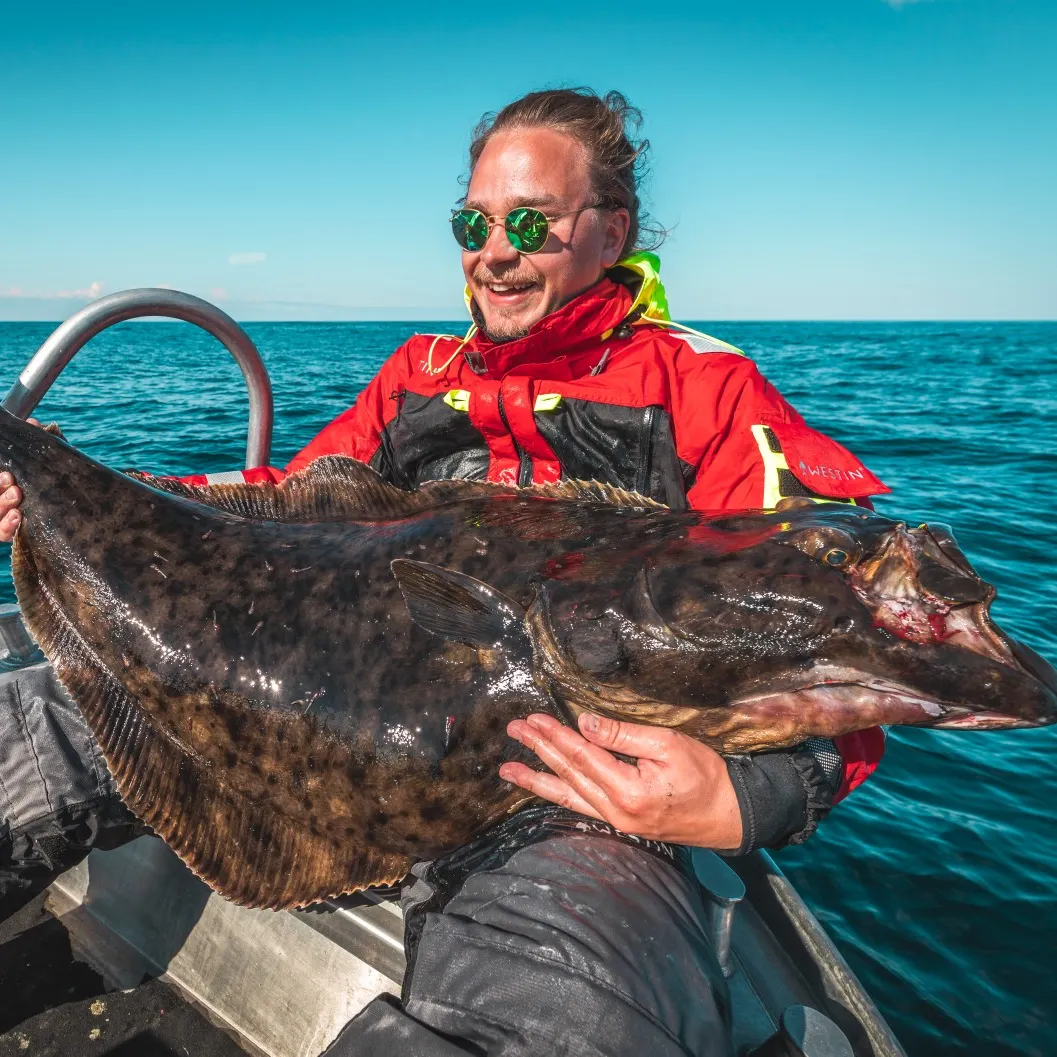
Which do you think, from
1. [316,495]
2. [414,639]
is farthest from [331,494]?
[414,639]

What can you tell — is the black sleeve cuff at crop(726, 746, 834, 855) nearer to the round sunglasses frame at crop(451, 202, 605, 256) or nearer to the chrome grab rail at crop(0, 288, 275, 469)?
the round sunglasses frame at crop(451, 202, 605, 256)

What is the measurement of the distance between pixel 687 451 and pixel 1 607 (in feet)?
9.97

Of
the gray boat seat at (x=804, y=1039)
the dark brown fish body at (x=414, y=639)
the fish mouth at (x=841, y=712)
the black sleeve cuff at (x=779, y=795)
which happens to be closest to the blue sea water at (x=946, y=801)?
the gray boat seat at (x=804, y=1039)

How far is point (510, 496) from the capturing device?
7.92 ft

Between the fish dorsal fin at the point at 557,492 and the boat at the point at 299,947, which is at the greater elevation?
the fish dorsal fin at the point at 557,492

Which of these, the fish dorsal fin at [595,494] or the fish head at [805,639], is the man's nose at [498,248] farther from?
the fish head at [805,639]

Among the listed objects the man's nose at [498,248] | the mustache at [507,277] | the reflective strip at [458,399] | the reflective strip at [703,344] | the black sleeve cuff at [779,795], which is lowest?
the black sleeve cuff at [779,795]

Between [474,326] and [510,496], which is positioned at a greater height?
→ [474,326]

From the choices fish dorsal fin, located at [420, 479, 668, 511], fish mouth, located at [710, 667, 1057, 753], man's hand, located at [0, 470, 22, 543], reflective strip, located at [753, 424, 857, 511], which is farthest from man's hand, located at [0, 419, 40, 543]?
reflective strip, located at [753, 424, 857, 511]

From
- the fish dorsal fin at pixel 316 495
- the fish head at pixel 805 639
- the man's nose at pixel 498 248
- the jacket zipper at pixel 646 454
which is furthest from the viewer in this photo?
the man's nose at pixel 498 248

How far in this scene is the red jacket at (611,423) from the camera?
2.71m

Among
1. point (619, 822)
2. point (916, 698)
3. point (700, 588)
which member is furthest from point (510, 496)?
point (916, 698)

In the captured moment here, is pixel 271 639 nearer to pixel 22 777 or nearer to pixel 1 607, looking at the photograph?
A: pixel 22 777

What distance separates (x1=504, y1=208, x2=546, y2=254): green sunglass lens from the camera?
312 cm
